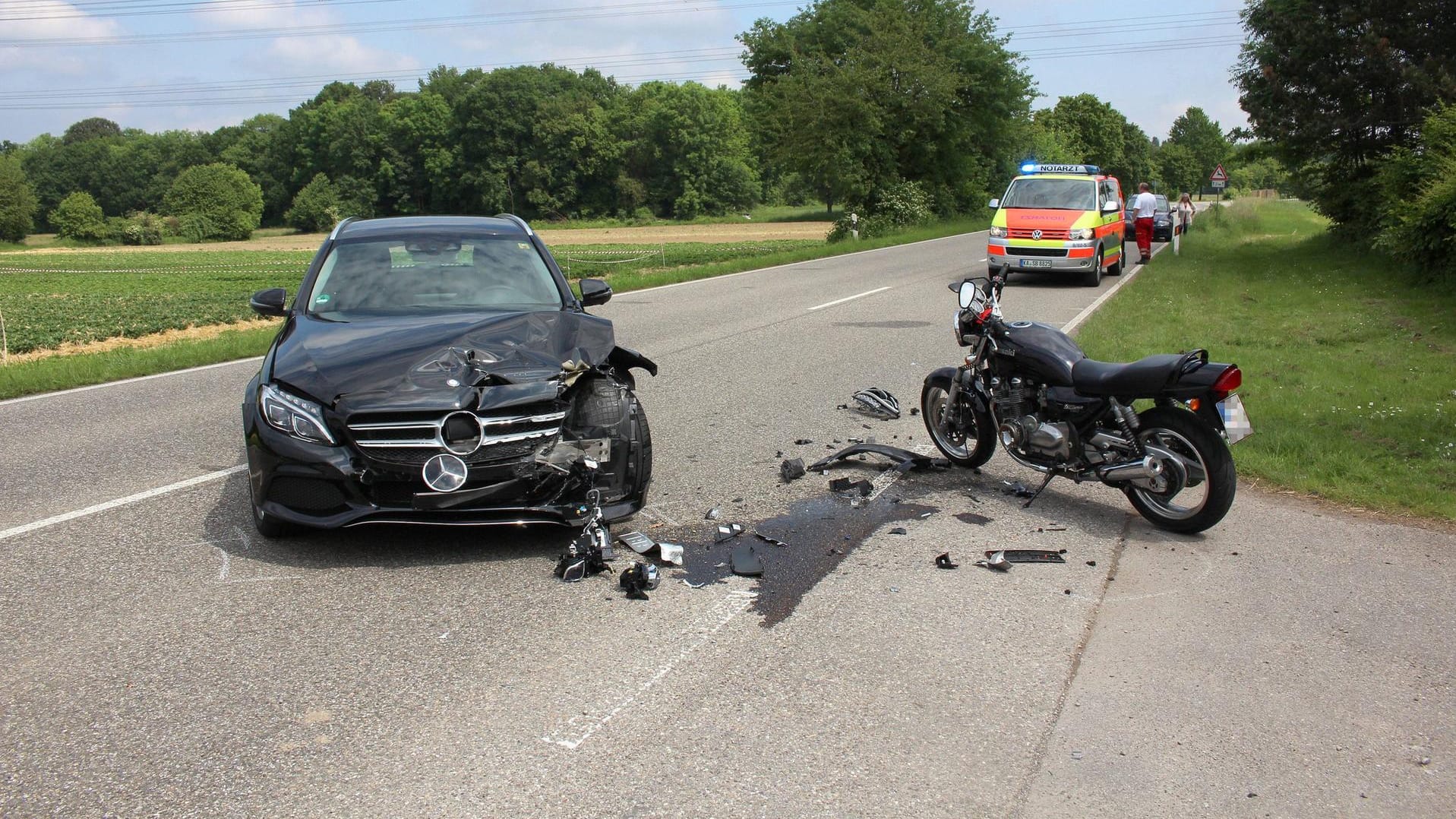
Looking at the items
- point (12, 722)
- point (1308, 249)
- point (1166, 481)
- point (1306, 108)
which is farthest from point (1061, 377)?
point (1308, 249)

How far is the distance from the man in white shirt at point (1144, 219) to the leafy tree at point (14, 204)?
9306 centimetres

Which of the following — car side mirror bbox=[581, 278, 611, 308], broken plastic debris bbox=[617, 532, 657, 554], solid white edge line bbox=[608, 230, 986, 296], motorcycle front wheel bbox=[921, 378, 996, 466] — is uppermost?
car side mirror bbox=[581, 278, 611, 308]

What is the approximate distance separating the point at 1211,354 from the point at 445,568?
887 centimetres

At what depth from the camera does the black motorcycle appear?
5566mm

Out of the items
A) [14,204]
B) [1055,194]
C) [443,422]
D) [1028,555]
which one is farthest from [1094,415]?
[14,204]

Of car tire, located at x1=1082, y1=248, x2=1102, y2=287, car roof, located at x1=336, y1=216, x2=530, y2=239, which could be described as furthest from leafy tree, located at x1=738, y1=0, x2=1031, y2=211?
car roof, located at x1=336, y1=216, x2=530, y2=239

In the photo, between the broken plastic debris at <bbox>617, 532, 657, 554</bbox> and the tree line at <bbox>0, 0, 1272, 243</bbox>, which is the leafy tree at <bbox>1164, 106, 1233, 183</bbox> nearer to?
the tree line at <bbox>0, 0, 1272, 243</bbox>

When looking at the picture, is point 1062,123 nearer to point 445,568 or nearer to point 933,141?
point 933,141

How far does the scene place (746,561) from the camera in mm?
5281

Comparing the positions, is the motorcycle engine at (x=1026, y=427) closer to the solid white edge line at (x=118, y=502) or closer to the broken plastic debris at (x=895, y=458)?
the broken plastic debris at (x=895, y=458)

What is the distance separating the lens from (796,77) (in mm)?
45469

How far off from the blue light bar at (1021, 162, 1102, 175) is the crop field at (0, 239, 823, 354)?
25.2 feet

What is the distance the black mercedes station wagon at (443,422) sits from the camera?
5.05 metres

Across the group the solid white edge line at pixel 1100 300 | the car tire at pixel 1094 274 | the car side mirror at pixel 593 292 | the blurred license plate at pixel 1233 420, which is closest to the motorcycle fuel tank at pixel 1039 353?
the blurred license plate at pixel 1233 420
